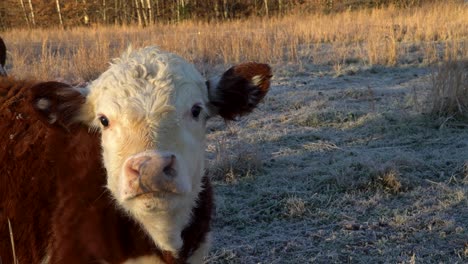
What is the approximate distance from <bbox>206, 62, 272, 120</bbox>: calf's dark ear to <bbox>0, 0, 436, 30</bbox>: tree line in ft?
77.9

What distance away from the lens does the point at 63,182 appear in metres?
2.49

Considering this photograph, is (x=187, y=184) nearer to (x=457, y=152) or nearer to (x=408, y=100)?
(x=457, y=152)

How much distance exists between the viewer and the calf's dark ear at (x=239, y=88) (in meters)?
2.69

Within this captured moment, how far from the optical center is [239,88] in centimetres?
271

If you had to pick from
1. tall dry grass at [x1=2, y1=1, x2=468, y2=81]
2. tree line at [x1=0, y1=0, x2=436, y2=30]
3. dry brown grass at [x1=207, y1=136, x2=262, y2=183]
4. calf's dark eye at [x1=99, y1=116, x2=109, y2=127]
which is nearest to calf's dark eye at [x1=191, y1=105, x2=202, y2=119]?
calf's dark eye at [x1=99, y1=116, x2=109, y2=127]

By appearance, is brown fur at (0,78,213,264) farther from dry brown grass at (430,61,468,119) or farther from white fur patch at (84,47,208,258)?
dry brown grass at (430,61,468,119)

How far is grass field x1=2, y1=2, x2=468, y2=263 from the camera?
3.81 m

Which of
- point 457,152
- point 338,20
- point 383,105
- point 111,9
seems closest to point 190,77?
point 457,152

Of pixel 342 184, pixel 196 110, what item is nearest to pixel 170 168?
pixel 196 110

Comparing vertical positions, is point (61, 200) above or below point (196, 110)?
A: below

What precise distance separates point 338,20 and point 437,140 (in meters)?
12.0

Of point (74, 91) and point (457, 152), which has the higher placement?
point (74, 91)

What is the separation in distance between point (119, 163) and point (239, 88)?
2.67 feet

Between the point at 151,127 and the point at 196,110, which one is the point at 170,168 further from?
the point at 196,110
